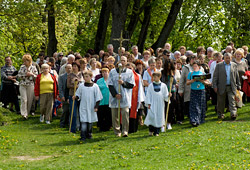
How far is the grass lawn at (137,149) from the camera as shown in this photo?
1033 centimetres

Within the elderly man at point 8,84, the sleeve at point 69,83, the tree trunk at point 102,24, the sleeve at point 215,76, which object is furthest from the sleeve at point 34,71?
the tree trunk at point 102,24

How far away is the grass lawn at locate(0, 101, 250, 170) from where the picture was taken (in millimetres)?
10328

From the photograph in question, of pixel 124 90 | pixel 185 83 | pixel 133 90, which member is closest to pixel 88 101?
pixel 124 90

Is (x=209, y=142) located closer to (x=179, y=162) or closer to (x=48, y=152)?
(x=179, y=162)

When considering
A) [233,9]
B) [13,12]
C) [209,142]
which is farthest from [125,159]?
[233,9]

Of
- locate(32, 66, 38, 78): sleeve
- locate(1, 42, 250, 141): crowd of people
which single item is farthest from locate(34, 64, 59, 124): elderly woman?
locate(32, 66, 38, 78): sleeve

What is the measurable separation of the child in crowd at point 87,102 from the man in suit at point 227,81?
423 centimetres

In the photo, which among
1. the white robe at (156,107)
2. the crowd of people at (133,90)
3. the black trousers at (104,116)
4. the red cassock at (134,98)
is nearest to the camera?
the white robe at (156,107)

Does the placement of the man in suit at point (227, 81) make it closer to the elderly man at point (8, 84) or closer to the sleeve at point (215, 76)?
the sleeve at point (215, 76)

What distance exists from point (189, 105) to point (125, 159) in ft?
17.3

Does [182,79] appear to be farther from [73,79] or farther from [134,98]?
[73,79]

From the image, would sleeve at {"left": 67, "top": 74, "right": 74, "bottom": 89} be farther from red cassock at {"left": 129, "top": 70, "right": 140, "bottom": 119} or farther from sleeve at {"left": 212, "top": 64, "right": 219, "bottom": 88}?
sleeve at {"left": 212, "top": 64, "right": 219, "bottom": 88}

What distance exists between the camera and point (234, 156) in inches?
412

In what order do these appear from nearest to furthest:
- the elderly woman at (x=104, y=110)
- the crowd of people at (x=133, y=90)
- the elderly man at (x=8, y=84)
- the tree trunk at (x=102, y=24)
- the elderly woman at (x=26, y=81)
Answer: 1. the crowd of people at (x=133, y=90)
2. the elderly woman at (x=104, y=110)
3. the elderly woman at (x=26, y=81)
4. the elderly man at (x=8, y=84)
5. the tree trunk at (x=102, y=24)
